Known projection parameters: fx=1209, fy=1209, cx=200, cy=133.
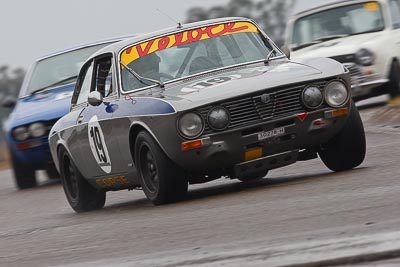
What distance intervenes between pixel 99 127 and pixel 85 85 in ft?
3.60

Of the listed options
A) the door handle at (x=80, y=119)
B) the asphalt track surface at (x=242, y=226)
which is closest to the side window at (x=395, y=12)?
the asphalt track surface at (x=242, y=226)

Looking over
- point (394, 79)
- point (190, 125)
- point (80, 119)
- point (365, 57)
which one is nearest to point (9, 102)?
point (365, 57)

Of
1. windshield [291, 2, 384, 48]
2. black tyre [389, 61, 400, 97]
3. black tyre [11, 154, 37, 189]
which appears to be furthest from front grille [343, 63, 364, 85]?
black tyre [11, 154, 37, 189]

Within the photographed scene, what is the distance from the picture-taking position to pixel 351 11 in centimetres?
1805

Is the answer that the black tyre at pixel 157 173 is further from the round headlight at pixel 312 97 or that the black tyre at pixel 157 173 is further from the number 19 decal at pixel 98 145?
the round headlight at pixel 312 97

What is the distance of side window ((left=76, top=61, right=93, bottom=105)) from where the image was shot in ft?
34.7

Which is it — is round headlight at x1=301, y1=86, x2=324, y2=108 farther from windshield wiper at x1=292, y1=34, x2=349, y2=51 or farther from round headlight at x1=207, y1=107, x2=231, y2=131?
windshield wiper at x1=292, y1=34, x2=349, y2=51

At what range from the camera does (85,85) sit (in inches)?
423

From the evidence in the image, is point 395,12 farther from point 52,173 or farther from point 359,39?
point 52,173

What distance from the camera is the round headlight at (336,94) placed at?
28.8 feet

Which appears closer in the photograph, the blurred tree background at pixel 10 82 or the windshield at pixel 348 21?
the windshield at pixel 348 21

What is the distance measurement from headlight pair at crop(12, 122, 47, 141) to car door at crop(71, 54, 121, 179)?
10.9ft

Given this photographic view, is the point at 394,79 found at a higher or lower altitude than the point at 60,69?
lower

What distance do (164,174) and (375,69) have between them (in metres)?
9.27
